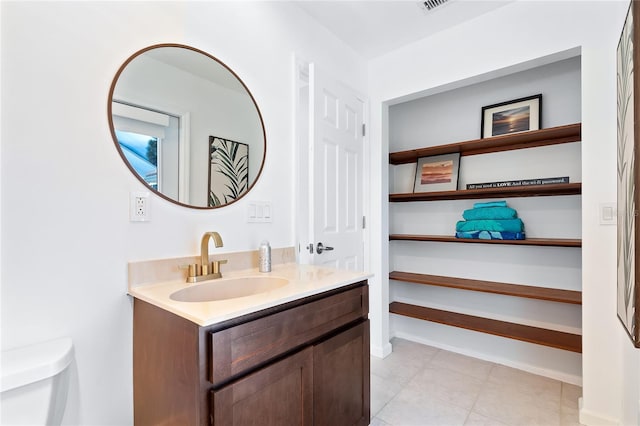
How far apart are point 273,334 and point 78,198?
0.85 meters

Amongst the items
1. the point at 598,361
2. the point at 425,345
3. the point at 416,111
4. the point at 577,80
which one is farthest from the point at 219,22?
the point at 425,345

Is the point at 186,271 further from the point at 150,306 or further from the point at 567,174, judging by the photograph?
the point at 567,174

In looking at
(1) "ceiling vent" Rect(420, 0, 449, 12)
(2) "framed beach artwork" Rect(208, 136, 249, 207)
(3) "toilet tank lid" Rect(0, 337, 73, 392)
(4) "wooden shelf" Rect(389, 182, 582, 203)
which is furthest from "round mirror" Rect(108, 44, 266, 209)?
(4) "wooden shelf" Rect(389, 182, 582, 203)

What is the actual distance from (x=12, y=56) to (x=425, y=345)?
3080 mm

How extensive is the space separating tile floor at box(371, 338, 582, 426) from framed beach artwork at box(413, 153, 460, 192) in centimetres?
138

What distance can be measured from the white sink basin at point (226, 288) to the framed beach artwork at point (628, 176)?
4.50ft

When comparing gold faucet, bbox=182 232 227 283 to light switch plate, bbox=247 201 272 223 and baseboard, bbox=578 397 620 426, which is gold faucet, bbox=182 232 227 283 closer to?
light switch plate, bbox=247 201 272 223

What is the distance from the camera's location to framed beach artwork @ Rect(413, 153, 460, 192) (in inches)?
102

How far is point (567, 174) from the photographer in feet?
7.13

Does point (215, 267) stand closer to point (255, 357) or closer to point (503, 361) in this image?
point (255, 357)

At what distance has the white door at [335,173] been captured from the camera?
74.7 inches

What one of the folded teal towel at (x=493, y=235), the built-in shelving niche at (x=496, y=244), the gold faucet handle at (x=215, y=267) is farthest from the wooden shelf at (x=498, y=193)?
the gold faucet handle at (x=215, y=267)

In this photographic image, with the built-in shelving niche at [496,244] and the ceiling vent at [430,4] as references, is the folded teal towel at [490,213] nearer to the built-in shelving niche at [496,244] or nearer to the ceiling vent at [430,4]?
the built-in shelving niche at [496,244]

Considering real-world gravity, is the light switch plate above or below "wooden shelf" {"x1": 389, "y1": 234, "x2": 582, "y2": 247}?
above
